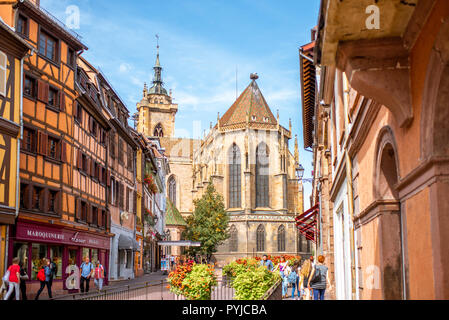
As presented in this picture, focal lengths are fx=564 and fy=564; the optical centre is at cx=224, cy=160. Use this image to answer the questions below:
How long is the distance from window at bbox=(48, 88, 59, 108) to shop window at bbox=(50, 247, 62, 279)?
5.70 m

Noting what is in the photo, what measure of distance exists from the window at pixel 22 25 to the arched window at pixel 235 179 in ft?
173

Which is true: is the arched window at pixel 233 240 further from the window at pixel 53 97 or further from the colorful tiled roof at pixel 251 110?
the window at pixel 53 97

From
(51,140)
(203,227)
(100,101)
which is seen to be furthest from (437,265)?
(203,227)

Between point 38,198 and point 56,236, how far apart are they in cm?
190

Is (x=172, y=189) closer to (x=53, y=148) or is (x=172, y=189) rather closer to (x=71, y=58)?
(x=71, y=58)

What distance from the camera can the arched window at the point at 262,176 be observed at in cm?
7225

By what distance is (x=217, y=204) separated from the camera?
56375 millimetres

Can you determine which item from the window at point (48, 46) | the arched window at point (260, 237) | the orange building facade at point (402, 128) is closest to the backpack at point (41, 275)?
the window at point (48, 46)

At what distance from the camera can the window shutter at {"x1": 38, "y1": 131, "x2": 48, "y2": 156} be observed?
818 inches

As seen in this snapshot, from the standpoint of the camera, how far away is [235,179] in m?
72.8

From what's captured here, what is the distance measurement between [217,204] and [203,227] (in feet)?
9.04

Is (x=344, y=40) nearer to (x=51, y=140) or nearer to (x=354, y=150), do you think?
(x=354, y=150)
